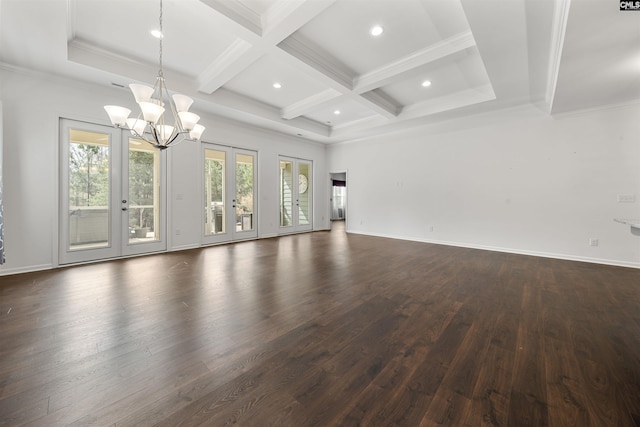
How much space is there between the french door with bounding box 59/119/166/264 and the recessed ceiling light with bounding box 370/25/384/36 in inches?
185

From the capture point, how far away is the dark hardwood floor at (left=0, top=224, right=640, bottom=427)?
1.37 m

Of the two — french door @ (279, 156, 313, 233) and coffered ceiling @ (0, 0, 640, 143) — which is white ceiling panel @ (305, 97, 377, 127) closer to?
coffered ceiling @ (0, 0, 640, 143)

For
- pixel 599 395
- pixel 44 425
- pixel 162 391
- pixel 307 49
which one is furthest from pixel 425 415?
pixel 307 49

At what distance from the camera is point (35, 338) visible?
6.73ft

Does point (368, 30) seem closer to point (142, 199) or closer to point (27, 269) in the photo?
point (142, 199)

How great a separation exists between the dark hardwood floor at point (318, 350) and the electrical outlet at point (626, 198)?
1.66 m

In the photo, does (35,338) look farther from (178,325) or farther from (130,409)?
(130,409)

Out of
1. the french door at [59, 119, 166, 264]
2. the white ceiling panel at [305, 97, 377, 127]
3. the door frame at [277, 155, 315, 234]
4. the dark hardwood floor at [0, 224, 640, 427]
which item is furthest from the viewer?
the door frame at [277, 155, 315, 234]

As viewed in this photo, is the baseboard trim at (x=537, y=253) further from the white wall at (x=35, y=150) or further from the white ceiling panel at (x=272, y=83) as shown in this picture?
the white wall at (x=35, y=150)

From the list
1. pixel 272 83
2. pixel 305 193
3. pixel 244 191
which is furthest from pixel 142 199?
pixel 305 193

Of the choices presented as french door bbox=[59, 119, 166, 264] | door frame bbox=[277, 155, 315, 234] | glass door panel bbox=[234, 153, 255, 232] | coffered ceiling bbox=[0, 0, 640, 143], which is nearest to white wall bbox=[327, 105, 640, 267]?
coffered ceiling bbox=[0, 0, 640, 143]

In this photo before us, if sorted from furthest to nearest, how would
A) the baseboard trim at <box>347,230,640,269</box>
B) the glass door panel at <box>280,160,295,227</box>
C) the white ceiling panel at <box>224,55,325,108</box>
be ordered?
the glass door panel at <box>280,160,295,227</box>, the baseboard trim at <box>347,230,640,269</box>, the white ceiling panel at <box>224,55,325,108</box>

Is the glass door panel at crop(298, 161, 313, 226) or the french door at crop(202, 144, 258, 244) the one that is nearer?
the french door at crop(202, 144, 258, 244)

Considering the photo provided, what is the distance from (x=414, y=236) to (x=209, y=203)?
5.61 m
